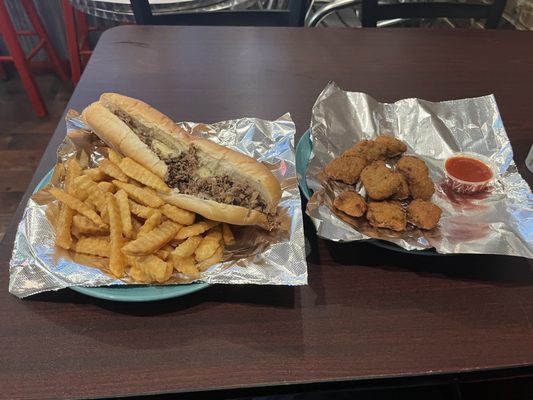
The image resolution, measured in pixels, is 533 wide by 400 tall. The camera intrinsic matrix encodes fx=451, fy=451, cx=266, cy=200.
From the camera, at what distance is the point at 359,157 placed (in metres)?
1.38

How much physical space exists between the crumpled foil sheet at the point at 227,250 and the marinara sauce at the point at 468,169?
50cm

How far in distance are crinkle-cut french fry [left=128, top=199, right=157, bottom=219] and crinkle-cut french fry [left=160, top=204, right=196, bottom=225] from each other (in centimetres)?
3

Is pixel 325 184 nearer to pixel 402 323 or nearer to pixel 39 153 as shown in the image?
pixel 402 323

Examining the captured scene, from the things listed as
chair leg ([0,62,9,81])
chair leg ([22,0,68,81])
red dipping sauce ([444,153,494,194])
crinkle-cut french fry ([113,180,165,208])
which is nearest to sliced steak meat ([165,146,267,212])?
crinkle-cut french fry ([113,180,165,208])

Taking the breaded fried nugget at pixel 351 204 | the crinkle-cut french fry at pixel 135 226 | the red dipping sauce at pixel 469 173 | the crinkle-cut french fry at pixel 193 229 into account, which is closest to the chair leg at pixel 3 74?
the crinkle-cut french fry at pixel 135 226

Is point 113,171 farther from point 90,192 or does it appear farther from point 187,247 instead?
point 187,247

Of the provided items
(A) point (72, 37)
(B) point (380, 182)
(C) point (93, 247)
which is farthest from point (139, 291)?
(A) point (72, 37)

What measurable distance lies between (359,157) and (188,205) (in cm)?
55

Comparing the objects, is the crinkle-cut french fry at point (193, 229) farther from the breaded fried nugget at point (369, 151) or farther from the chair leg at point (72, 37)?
the chair leg at point (72, 37)

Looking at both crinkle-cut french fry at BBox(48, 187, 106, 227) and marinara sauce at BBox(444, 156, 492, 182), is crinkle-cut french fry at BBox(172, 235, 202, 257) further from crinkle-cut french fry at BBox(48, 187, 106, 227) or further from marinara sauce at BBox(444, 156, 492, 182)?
marinara sauce at BBox(444, 156, 492, 182)

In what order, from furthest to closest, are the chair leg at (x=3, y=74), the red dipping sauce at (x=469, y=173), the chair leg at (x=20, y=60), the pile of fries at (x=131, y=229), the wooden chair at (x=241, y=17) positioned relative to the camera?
the chair leg at (x=3, y=74), the chair leg at (x=20, y=60), the wooden chair at (x=241, y=17), the red dipping sauce at (x=469, y=173), the pile of fries at (x=131, y=229)

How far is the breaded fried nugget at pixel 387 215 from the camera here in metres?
1.17

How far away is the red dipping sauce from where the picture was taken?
1.36m

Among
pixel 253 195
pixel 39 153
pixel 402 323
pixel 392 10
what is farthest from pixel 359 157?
pixel 39 153
